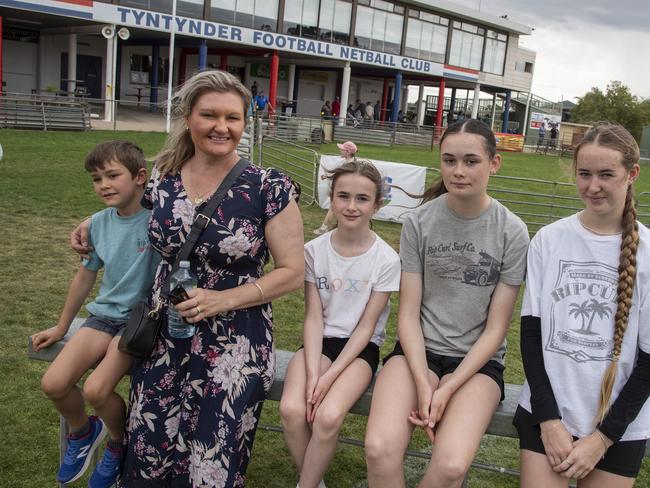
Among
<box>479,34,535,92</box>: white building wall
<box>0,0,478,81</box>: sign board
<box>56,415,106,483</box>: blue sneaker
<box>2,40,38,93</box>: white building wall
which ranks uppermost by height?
<box>479,34,535,92</box>: white building wall

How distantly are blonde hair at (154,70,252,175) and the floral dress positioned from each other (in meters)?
0.18

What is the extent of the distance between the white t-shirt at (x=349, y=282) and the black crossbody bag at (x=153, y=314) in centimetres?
60

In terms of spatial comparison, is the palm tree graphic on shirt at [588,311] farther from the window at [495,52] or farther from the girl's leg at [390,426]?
the window at [495,52]

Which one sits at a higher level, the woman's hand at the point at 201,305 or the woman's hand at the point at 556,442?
the woman's hand at the point at 201,305

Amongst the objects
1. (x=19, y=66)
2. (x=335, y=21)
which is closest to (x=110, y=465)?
(x=19, y=66)

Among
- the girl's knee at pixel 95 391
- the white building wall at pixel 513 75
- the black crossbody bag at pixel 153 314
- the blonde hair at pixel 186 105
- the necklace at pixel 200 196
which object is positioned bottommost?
the girl's knee at pixel 95 391

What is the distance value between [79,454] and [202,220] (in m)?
1.37

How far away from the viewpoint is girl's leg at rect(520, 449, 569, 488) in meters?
2.63

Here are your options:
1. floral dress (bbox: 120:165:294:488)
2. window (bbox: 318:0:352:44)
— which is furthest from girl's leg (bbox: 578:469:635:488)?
window (bbox: 318:0:352:44)

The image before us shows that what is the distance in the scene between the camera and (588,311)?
9.01 feet

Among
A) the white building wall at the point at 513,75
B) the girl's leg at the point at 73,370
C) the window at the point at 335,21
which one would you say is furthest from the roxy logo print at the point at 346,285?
the white building wall at the point at 513,75

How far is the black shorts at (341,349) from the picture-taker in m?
3.11

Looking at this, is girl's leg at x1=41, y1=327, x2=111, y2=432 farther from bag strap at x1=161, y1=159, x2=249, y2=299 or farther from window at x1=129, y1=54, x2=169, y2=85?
window at x1=129, y1=54, x2=169, y2=85

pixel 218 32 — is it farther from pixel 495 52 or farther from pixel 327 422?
pixel 327 422
